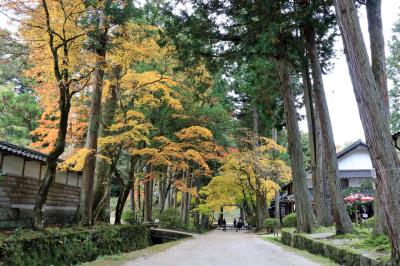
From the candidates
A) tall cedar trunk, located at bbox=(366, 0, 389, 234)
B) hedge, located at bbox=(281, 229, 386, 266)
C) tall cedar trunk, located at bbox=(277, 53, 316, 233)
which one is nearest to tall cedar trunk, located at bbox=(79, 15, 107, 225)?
tall cedar trunk, located at bbox=(277, 53, 316, 233)

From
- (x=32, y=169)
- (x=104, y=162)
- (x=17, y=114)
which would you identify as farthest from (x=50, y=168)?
(x=17, y=114)

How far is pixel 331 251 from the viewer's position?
8.85 metres

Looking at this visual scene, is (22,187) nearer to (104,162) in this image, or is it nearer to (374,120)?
(104,162)

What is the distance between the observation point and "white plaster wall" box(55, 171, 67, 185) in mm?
16578

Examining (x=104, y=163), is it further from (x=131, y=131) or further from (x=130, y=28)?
(x=130, y=28)

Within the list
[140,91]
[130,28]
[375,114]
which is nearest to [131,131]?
[140,91]

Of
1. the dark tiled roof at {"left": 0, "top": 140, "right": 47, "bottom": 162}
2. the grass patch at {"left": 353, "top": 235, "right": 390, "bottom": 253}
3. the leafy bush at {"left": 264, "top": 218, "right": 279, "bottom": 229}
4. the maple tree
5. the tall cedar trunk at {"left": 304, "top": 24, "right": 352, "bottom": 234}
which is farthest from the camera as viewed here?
the maple tree

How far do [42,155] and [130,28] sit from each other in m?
5.73

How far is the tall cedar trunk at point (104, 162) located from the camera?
15.9 m

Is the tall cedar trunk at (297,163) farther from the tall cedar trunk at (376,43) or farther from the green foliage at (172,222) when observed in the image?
the green foliage at (172,222)

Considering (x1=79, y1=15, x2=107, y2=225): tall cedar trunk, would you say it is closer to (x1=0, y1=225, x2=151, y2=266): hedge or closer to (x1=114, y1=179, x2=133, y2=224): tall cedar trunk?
(x1=0, y1=225, x2=151, y2=266): hedge

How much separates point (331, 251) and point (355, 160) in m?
25.5

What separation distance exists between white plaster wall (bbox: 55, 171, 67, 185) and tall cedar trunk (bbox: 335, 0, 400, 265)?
542 inches

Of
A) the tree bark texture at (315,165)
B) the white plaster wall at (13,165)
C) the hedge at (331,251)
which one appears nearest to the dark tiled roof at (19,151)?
the white plaster wall at (13,165)
